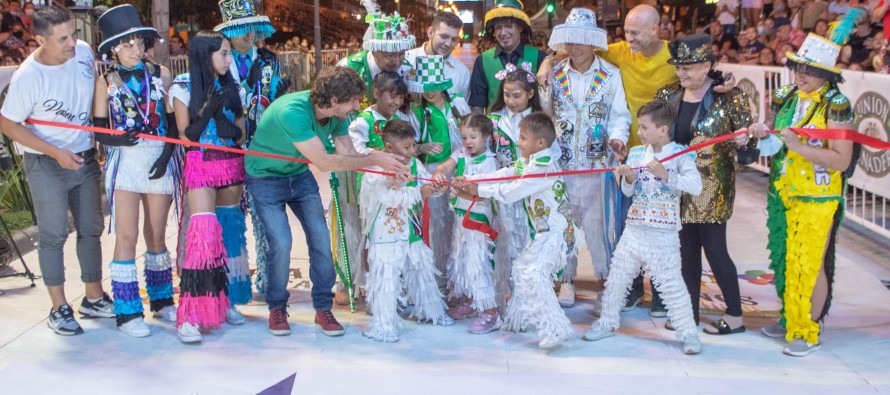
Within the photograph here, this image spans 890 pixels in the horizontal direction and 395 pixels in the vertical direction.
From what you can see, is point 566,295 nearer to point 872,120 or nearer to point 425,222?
point 425,222

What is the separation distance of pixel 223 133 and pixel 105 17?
818 millimetres

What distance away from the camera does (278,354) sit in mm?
4418

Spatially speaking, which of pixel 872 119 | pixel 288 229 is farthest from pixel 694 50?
pixel 872 119

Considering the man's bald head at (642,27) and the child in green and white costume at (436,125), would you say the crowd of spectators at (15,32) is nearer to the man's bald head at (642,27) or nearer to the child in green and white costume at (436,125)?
the child in green and white costume at (436,125)

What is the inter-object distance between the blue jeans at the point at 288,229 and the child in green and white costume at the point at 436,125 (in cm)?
61

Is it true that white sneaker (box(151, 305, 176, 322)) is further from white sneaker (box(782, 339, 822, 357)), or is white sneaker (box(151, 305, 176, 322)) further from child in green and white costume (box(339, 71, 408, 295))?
white sneaker (box(782, 339, 822, 357))

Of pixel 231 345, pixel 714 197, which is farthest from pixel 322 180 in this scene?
pixel 714 197

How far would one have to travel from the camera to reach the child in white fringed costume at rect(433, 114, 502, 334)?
463 centimetres

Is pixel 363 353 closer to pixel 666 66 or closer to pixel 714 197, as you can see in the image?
Result: pixel 714 197

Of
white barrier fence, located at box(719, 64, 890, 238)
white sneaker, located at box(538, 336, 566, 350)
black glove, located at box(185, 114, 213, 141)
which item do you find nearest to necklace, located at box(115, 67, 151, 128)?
black glove, located at box(185, 114, 213, 141)

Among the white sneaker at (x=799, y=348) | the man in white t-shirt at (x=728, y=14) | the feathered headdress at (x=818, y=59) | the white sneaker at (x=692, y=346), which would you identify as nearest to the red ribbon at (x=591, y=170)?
the feathered headdress at (x=818, y=59)

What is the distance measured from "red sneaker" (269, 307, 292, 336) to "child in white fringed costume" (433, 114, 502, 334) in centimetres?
90

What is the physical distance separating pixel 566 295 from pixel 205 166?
211cm

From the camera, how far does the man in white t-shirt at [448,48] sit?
519 centimetres
